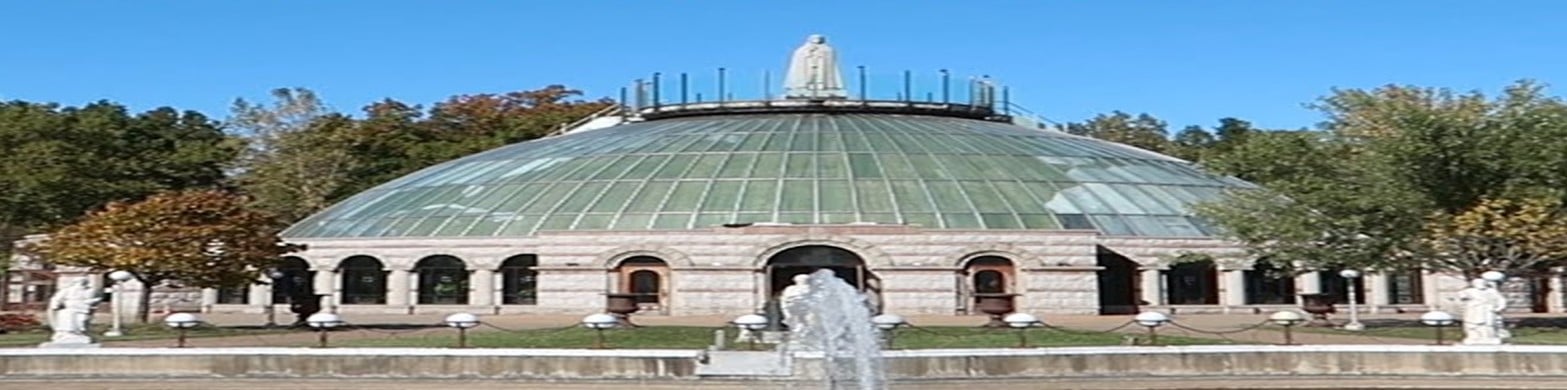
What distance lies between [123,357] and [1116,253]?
29.0 metres

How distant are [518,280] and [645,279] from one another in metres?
4.53

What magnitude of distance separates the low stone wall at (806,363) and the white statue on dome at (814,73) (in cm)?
3455

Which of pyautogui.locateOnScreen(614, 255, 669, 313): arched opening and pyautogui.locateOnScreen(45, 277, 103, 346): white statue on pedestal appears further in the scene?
pyautogui.locateOnScreen(614, 255, 669, 313): arched opening

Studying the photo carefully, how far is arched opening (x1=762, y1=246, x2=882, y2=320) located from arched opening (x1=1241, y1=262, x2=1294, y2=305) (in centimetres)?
1142

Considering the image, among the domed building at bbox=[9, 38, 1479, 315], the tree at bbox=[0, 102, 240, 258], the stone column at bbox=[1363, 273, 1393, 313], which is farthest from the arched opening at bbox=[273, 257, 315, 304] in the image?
the stone column at bbox=[1363, 273, 1393, 313]

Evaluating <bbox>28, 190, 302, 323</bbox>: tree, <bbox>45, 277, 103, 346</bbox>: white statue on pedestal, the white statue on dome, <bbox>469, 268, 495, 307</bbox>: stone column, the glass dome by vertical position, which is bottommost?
<bbox>45, 277, 103, 346</bbox>: white statue on pedestal

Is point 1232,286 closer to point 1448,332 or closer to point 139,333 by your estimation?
point 1448,332

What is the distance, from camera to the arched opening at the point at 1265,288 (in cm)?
4528

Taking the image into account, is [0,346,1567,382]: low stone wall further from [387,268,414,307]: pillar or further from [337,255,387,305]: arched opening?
[337,255,387,305]: arched opening

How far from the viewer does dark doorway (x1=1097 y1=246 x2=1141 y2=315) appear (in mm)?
44781

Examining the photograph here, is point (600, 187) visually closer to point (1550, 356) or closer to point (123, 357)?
point (123, 357)

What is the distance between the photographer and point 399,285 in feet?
152

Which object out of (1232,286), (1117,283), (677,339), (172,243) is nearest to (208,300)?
(172,243)

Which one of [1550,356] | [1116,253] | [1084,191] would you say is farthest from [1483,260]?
[1084,191]
